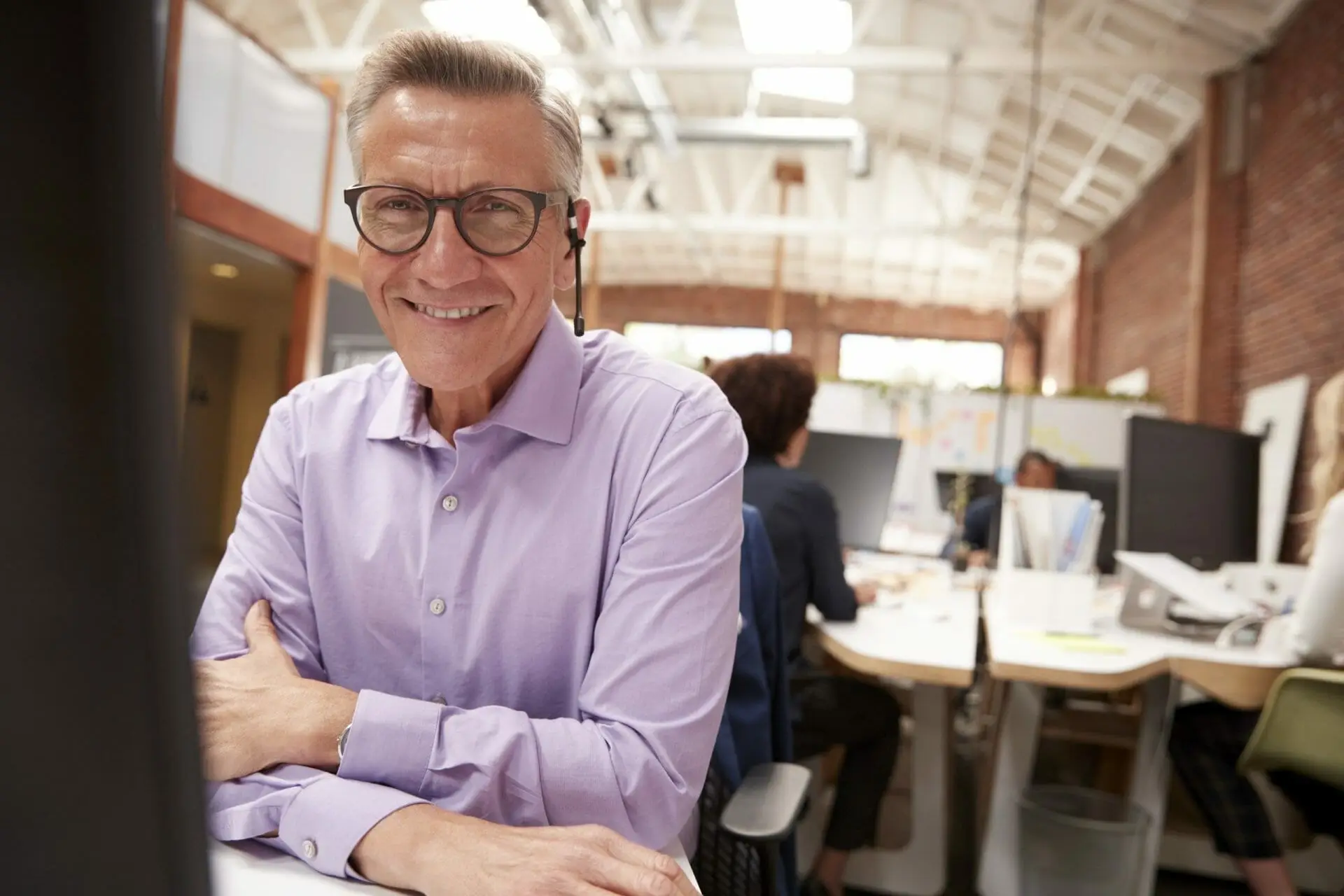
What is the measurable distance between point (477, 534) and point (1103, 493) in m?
3.51

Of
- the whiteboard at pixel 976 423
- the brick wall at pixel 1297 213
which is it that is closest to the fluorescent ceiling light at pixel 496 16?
the whiteboard at pixel 976 423

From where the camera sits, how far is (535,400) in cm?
116

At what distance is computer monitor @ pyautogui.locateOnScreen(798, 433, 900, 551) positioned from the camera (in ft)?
12.3

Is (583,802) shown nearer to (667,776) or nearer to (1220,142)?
(667,776)

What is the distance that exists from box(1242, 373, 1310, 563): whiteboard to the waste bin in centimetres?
372

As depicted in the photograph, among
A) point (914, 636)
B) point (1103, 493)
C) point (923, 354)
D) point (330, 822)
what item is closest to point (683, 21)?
point (1103, 493)

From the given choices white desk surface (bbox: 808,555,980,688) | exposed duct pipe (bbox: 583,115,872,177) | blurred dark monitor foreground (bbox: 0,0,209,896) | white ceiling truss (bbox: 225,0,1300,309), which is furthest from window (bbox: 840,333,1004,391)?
blurred dark monitor foreground (bbox: 0,0,209,896)

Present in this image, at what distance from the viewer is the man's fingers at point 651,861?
0.83 meters

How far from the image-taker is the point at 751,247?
49.1 ft

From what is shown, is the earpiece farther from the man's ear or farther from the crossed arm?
the crossed arm

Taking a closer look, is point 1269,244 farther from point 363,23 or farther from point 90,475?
point 90,475

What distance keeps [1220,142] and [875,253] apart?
7902 millimetres

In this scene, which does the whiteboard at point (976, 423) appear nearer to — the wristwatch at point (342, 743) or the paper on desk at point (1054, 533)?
the paper on desk at point (1054, 533)

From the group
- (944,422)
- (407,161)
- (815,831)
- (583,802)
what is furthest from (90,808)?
(944,422)
